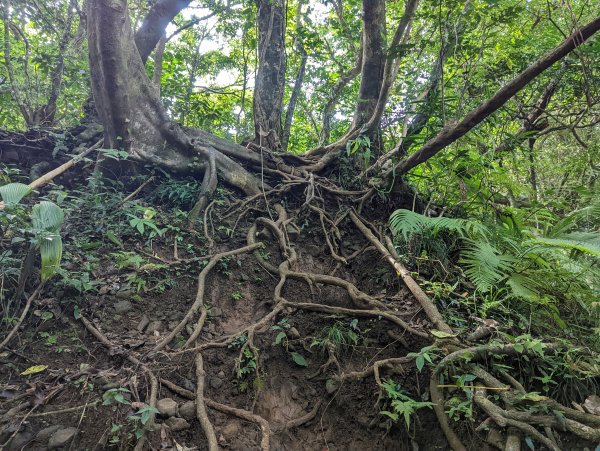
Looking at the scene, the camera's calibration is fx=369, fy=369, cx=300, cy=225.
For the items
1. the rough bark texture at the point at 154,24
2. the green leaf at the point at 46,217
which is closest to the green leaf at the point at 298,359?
the green leaf at the point at 46,217

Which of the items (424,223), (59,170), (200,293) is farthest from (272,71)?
(200,293)

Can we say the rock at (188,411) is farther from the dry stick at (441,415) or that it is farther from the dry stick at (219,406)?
the dry stick at (441,415)

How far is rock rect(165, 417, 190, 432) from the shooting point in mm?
2123

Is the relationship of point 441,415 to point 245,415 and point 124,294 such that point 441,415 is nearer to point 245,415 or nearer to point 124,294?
point 245,415

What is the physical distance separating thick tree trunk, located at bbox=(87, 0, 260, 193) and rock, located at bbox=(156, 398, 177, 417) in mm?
2725

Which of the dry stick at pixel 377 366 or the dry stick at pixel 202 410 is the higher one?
the dry stick at pixel 377 366

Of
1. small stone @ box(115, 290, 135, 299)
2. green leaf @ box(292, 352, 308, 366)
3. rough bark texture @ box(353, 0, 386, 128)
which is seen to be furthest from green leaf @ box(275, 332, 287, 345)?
rough bark texture @ box(353, 0, 386, 128)

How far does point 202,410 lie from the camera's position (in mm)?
2189

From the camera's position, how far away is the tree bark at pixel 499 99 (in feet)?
8.81

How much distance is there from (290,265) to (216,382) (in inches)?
54.1

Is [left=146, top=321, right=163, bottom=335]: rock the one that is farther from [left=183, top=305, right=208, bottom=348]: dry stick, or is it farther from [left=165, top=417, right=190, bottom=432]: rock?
[left=165, top=417, right=190, bottom=432]: rock

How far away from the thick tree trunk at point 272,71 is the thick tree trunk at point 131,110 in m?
1.02

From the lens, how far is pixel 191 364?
253 centimetres

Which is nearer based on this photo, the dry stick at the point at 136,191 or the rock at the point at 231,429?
the rock at the point at 231,429
